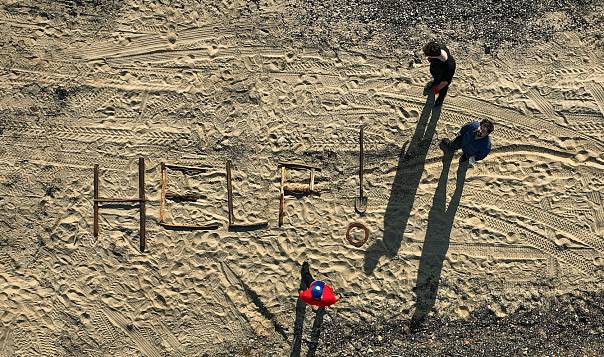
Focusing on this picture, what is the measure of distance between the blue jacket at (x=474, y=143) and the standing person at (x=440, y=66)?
25.7 inches

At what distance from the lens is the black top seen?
572 cm

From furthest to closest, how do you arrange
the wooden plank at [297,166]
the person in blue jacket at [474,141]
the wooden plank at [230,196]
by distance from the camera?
1. the wooden plank at [297,166]
2. the wooden plank at [230,196]
3. the person in blue jacket at [474,141]

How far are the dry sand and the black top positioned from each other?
66 cm

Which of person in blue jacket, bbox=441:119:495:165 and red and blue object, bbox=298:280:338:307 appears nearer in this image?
person in blue jacket, bbox=441:119:495:165

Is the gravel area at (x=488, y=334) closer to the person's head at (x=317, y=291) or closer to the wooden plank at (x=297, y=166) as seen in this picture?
the person's head at (x=317, y=291)

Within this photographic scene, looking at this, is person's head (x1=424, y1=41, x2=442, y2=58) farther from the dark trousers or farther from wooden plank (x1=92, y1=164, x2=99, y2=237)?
wooden plank (x1=92, y1=164, x2=99, y2=237)

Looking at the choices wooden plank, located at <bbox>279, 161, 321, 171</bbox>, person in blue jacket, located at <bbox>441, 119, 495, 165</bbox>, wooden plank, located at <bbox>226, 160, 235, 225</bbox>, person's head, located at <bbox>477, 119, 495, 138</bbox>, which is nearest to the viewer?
person's head, located at <bbox>477, 119, 495, 138</bbox>

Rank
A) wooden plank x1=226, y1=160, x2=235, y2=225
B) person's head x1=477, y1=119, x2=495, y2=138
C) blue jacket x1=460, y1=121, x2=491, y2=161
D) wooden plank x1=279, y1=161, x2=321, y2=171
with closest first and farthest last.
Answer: person's head x1=477, y1=119, x2=495, y2=138 → blue jacket x1=460, y1=121, x2=491, y2=161 → wooden plank x1=226, y1=160, x2=235, y2=225 → wooden plank x1=279, y1=161, x2=321, y2=171

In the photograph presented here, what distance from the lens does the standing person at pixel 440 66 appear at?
215 inches

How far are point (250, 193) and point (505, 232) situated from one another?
13.0ft

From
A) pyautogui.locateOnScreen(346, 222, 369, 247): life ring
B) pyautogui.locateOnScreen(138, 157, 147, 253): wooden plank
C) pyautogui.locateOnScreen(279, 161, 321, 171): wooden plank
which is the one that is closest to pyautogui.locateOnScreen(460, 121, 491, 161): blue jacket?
pyautogui.locateOnScreen(346, 222, 369, 247): life ring

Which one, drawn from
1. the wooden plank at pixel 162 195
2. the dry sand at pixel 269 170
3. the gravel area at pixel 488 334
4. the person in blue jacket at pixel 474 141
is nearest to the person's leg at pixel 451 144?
the person in blue jacket at pixel 474 141

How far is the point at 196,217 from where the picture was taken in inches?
253

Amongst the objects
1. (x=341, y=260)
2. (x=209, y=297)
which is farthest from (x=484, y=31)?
(x=209, y=297)
